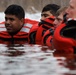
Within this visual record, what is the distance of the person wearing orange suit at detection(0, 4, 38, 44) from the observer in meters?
6.93

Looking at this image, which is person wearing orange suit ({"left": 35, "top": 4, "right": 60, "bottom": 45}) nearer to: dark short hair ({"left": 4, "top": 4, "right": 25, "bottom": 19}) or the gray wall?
dark short hair ({"left": 4, "top": 4, "right": 25, "bottom": 19})

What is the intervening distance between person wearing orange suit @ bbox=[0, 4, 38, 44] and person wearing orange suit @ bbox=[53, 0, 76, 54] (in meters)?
2.80

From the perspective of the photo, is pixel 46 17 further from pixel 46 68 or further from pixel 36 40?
pixel 46 68

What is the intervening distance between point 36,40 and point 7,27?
2.65ft

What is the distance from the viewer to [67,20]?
3.98 metres

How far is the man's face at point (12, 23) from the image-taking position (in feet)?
22.7

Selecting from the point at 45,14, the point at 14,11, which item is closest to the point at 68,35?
the point at 14,11

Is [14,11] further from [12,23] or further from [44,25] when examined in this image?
[44,25]

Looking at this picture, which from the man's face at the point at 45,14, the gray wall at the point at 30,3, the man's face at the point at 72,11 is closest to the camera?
the man's face at the point at 72,11

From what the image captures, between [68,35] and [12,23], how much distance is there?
3.28m

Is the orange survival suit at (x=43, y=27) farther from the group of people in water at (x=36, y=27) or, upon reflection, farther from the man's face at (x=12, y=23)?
the man's face at (x=12, y=23)

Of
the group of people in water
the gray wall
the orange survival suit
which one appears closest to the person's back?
the group of people in water

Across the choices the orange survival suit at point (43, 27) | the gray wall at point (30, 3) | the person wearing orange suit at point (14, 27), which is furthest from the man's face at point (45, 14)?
the gray wall at point (30, 3)

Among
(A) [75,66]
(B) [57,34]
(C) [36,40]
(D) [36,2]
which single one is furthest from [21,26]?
(D) [36,2]
